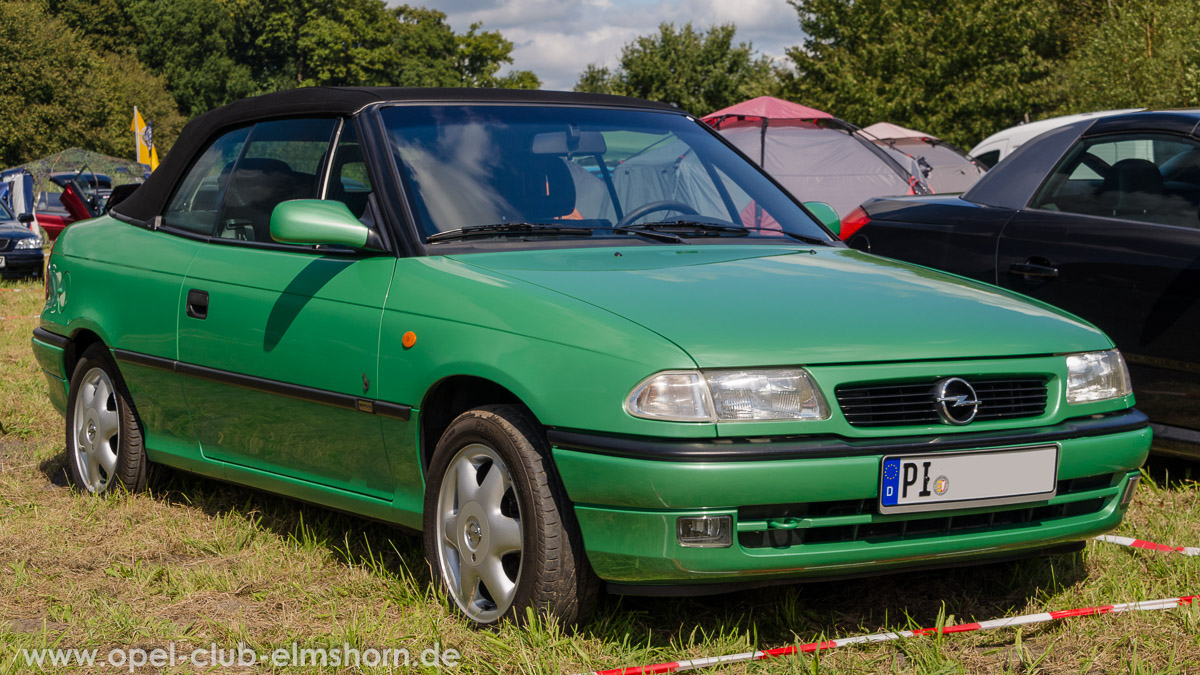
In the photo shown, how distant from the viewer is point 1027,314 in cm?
370

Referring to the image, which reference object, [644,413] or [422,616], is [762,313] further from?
[422,616]

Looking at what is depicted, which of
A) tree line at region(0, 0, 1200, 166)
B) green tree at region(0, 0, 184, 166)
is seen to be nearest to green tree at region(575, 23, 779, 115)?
tree line at region(0, 0, 1200, 166)

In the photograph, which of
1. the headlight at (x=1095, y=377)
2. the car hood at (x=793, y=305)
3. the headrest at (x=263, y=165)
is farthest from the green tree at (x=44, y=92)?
the headlight at (x=1095, y=377)

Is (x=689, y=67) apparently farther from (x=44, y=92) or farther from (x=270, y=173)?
(x=270, y=173)

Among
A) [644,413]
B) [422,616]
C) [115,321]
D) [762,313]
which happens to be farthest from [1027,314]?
[115,321]

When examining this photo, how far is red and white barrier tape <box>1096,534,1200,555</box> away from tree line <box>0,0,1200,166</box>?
2383 centimetres

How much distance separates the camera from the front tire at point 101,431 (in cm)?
521

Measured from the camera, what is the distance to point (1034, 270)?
5.54 meters

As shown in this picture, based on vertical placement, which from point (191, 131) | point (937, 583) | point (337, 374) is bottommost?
point (937, 583)

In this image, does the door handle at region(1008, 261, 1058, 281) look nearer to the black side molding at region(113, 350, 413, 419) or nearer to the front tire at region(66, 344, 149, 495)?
the black side molding at region(113, 350, 413, 419)

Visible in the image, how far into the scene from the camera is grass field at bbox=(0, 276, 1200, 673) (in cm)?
338

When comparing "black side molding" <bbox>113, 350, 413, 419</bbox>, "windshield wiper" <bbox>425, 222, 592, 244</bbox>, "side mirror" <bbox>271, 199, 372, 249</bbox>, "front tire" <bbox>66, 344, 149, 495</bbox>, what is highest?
"side mirror" <bbox>271, 199, 372, 249</bbox>

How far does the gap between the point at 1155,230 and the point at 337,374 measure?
3.22 m

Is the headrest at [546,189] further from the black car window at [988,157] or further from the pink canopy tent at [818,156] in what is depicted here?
the black car window at [988,157]
